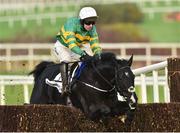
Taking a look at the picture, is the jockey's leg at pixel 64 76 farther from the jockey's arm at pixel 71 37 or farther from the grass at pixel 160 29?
the grass at pixel 160 29

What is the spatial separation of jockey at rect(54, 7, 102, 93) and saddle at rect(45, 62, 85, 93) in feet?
0.21

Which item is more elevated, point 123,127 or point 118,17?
point 123,127

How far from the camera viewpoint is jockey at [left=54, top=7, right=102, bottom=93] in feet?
34.6

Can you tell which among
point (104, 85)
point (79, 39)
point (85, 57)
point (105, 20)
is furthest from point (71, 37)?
point (105, 20)

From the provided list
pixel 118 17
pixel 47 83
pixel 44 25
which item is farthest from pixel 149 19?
pixel 47 83

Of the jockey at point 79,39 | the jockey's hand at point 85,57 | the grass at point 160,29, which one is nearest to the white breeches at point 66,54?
the jockey at point 79,39

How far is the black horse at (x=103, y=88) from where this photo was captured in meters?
9.75

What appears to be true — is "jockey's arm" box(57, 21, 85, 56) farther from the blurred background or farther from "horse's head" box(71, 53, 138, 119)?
the blurred background

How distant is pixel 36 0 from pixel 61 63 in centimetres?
3037

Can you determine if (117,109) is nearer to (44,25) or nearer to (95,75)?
(95,75)

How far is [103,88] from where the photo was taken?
404 inches

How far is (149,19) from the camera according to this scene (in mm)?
38719

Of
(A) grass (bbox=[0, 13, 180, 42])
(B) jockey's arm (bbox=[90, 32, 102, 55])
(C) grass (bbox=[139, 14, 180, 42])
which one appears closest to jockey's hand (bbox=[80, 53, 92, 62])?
(B) jockey's arm (bbox=[90, 32, 102, 55])

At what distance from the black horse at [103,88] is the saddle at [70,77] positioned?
19 mm
